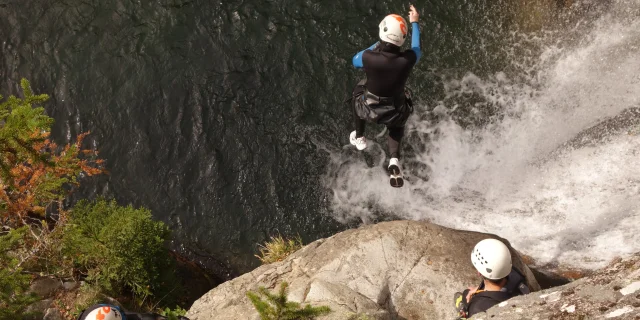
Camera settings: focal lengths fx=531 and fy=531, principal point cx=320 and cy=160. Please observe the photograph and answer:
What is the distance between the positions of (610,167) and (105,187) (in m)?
10.6

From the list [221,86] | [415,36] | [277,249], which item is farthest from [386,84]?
[221,86]

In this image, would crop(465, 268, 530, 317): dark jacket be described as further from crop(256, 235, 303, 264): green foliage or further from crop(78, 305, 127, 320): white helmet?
crop(256, 235, 303, 264): green foliage

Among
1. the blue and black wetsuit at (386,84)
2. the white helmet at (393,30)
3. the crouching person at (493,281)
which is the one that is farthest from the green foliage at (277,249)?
the white helmet at (393,30)

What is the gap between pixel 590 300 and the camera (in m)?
4.61

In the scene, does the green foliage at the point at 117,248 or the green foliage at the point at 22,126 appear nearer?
the green foliage at the point at 22,126

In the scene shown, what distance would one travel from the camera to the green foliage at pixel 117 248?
31.1 ft

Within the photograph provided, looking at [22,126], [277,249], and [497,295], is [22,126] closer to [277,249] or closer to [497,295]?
[277,249]

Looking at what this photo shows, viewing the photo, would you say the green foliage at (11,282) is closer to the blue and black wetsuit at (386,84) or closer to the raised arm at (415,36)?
the blue and black wetsuit at (386,84)

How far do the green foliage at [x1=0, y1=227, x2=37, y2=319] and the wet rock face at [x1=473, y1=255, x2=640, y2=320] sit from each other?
6.46 meters

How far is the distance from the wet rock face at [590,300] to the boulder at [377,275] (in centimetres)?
256

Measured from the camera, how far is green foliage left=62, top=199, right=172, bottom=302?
31.1ft

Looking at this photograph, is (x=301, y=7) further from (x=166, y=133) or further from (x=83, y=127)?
(x=83, y=127)

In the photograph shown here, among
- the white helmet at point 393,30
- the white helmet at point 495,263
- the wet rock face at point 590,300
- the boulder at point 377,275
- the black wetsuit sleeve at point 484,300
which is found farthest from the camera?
the boulder at point 377,275

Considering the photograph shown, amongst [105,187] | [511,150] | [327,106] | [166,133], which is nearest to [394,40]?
[327,106]
